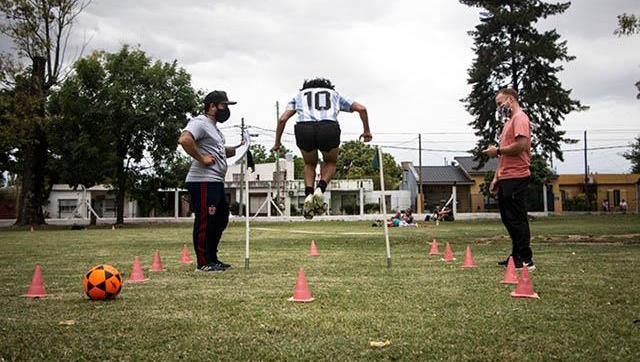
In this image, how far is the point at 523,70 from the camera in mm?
42281

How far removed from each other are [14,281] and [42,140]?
37.5 meters

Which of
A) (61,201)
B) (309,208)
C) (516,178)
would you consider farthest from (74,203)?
(516,178)

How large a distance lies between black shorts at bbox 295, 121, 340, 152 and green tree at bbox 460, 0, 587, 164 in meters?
34.6

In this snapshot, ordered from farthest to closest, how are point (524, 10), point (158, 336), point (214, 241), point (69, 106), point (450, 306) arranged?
point (524, 10) → point (69, 106) → point (214, 241) → point (450, 306) → point (158, 336)

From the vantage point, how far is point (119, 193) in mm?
42594

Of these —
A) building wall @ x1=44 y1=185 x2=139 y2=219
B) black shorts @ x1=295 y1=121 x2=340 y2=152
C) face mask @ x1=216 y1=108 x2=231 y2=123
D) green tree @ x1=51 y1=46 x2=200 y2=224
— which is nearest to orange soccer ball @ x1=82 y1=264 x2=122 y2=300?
black shorts @ x1=295 y1=121 x2=340 y2=152

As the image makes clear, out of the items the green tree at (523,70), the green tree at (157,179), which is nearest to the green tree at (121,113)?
the green tree at (157,179)

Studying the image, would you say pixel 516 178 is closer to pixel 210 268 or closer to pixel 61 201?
pixel 210 268

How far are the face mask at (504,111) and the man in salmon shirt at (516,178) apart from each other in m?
0.04

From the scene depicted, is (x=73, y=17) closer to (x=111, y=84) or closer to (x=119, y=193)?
(x=111, y=84)

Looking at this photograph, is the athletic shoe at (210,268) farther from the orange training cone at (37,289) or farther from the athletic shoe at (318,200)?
the orange training cone at (37,289)

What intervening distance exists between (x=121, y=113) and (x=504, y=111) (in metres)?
35.6

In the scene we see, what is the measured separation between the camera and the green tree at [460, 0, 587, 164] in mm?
41156

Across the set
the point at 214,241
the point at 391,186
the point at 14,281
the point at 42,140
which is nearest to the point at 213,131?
the point at 214,241
